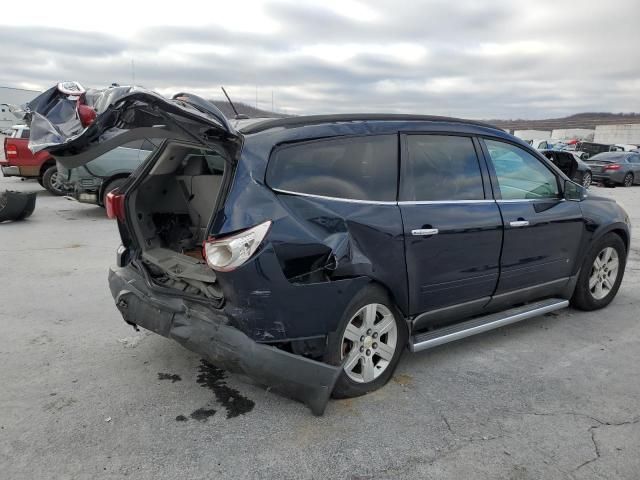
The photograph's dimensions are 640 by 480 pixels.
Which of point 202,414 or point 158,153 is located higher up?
point 158,153

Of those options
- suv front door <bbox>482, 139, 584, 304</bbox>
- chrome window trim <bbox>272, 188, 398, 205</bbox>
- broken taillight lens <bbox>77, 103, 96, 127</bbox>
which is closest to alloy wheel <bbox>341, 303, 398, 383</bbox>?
chrome window trim <bbox>272, 188, 398, 205</bbox>

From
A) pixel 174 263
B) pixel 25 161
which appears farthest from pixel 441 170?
pixel 25 161

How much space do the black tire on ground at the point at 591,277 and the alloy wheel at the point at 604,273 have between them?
2 cm

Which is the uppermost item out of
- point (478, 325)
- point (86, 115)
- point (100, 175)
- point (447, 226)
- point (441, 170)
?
point (86, 115)

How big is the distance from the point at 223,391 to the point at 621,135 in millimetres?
67718

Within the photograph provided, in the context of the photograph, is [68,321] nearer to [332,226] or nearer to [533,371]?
[332,226]

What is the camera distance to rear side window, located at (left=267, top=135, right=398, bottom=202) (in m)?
3.06

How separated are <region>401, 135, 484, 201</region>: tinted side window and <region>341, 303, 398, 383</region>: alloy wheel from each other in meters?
0.81

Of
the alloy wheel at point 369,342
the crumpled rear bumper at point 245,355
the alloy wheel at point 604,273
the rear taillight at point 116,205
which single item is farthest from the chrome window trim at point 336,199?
the alloy wheel at point 604,273

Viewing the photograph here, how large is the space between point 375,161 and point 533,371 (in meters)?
1.94

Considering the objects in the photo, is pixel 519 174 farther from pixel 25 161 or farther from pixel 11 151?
pixel 11 151

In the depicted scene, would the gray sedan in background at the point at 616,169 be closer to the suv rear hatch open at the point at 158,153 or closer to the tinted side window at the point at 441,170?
the tinted side window at the point at 441,170

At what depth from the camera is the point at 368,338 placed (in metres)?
3.32

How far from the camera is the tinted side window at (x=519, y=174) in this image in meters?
4.12
